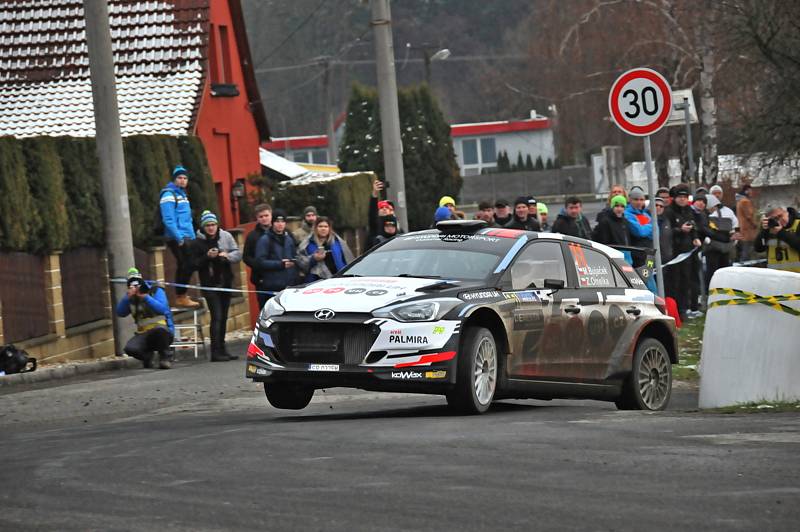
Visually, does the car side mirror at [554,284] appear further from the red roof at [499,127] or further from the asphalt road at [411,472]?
the red roof at [499,127]

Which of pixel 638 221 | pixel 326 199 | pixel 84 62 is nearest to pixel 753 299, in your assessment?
pixel 638 221

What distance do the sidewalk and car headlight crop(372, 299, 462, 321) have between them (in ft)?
22.6

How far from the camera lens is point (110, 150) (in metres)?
21.7

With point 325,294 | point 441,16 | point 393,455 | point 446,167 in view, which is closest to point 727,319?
point 325,294

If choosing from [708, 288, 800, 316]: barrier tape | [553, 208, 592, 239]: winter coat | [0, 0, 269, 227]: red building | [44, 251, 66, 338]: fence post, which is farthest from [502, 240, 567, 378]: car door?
[0, 0, 269, 227]: red building

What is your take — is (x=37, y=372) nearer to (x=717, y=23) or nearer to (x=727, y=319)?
(x=727, y=319)

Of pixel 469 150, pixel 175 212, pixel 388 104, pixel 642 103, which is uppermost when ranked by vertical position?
pixel 469 150

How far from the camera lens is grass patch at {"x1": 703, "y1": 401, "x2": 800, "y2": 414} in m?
13.0

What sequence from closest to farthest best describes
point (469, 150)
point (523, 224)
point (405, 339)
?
point (405, 339) < point (523, 224) < point (469, 150)

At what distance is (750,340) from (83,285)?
11.3m

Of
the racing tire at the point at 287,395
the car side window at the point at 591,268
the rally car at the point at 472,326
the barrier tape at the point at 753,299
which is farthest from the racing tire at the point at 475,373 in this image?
the barrier tape at the point at 753,299

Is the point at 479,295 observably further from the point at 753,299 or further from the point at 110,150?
the point at 110,150

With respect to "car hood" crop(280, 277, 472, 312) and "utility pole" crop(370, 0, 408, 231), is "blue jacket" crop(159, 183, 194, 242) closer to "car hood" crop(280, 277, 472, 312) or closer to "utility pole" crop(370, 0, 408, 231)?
"utility pole" crop(370, 0, 408, 231)

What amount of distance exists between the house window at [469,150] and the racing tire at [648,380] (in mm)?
95286
